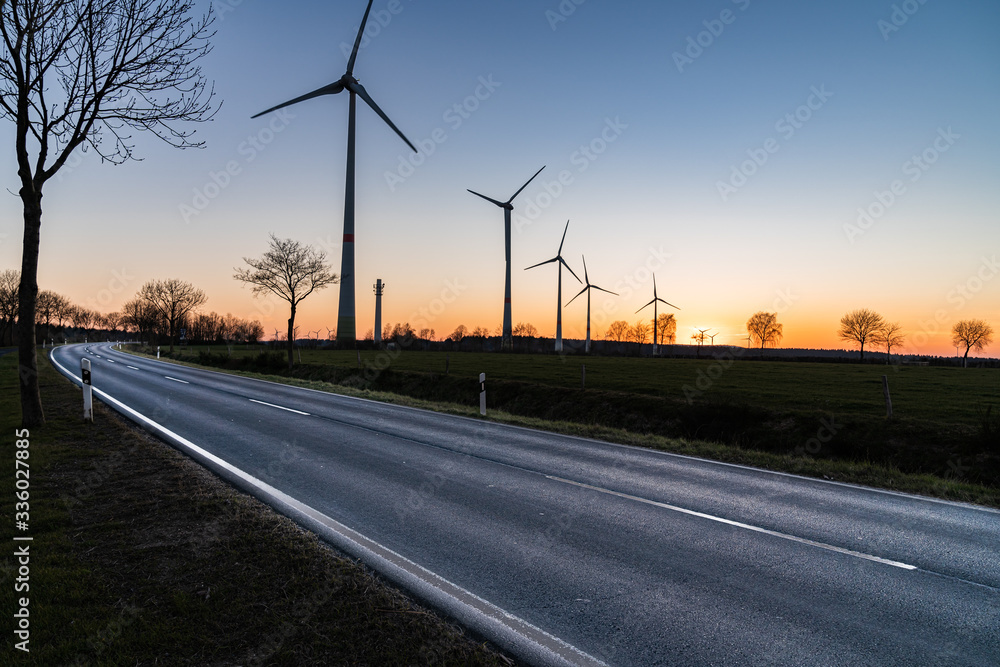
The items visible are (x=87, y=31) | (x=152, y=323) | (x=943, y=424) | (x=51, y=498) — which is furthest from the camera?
(x=152, y=323)

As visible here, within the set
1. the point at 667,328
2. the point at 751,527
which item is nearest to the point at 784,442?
the point at 751,527

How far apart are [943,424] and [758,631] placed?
14.3 meters

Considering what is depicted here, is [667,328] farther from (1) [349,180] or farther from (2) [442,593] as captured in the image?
(2) [442,593]

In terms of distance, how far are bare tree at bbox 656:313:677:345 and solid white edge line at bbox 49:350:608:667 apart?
13121 centimetres

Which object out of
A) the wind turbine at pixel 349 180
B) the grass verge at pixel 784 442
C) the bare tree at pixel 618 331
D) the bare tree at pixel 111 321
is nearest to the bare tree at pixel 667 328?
the bare tree at pixel 618 331

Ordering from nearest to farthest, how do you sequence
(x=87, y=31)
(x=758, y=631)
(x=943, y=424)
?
(x=758, y=631) < (x=87, y=31) < (x=943, y=424)

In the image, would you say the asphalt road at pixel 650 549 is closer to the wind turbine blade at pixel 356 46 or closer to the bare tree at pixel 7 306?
the wind turbine blade at pixel 356 46

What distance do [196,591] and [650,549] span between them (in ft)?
13.2

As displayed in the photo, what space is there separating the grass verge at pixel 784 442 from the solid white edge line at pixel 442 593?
25.2 ft

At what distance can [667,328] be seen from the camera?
135 meters

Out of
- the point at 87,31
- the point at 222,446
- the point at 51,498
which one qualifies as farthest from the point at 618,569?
the point at 87,31

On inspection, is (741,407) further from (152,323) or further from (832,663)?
(152,323)

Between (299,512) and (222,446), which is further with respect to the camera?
(222,446)

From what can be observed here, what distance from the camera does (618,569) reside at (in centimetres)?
480
